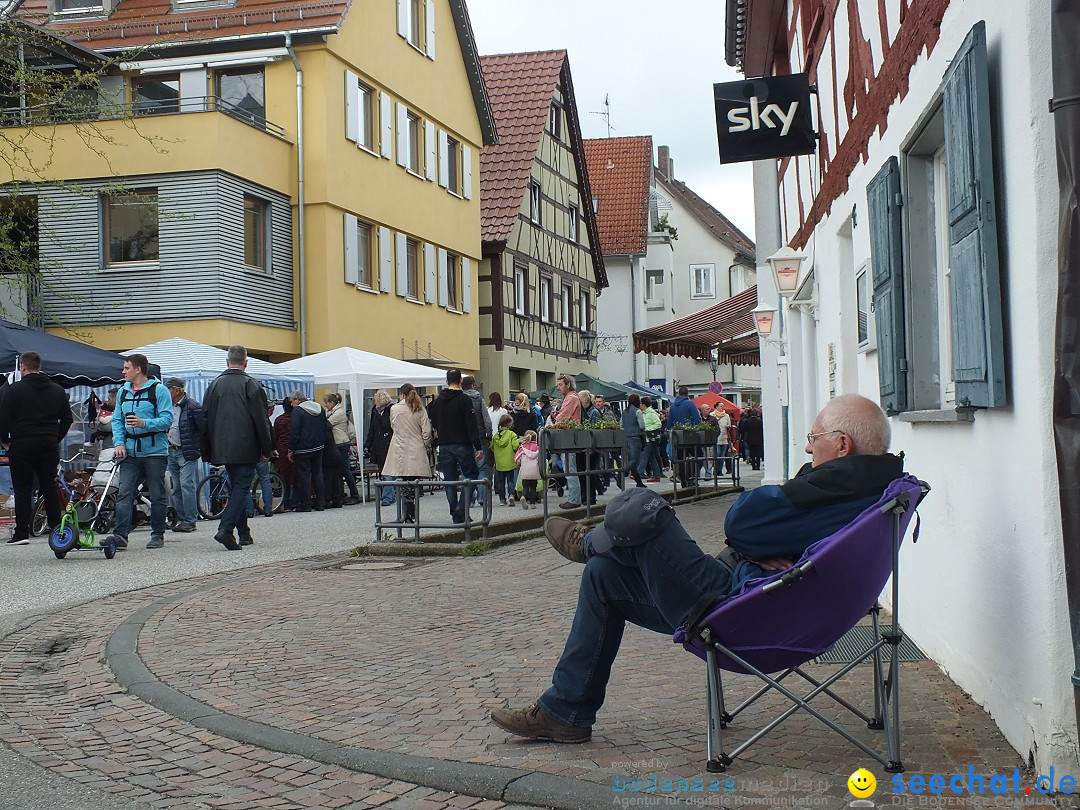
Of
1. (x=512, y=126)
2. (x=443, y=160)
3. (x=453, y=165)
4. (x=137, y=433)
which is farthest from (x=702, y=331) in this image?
(x=512, y=126)

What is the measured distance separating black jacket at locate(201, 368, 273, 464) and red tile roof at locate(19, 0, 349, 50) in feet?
49.2

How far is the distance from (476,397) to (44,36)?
1264 cm

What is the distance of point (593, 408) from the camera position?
2192cm

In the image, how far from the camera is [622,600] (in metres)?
4.70

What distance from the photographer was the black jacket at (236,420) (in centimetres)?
1271

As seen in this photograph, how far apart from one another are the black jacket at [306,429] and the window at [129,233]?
7.55m

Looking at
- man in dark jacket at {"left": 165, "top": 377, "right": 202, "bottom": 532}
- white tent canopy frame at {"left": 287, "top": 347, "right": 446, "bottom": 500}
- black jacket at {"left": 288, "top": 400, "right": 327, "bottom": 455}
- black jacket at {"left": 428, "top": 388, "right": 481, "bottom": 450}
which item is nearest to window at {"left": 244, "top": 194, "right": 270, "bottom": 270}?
white tent canopy frame at {"left": 287, "top": 347, "right": 446, "bottom": 500}

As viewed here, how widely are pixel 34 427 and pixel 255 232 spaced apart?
14210 millimetres

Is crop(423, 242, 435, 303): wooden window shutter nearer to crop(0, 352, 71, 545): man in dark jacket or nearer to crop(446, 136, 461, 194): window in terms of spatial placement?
crop(446, 136, 461, 194): window

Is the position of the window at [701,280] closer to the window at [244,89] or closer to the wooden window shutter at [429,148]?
the wooden window shutter at [429,148]

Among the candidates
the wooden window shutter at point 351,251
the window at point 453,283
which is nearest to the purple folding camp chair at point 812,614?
the wooden window shutter at point 351,251

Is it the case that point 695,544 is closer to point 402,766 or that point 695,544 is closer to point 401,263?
point 402,766

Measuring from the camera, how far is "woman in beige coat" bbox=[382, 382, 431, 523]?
15.2 meters

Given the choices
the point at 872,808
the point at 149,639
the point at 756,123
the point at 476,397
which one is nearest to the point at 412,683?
the point at 149,639
